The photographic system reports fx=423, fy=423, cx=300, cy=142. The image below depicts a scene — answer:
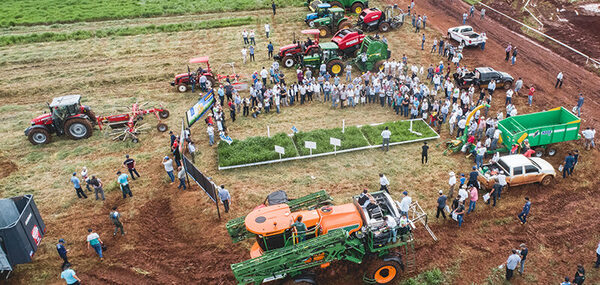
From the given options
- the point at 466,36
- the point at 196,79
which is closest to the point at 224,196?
the point at 196,79

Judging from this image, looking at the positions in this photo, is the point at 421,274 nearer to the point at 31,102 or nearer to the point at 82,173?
the point at 82,173

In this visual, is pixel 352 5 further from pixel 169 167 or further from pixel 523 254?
pixel 523 254

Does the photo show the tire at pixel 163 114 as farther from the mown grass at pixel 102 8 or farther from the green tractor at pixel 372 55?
the mown grass at pixel 102 8

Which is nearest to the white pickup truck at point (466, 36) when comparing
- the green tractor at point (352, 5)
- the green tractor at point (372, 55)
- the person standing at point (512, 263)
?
the green tractor at point (372, 55)

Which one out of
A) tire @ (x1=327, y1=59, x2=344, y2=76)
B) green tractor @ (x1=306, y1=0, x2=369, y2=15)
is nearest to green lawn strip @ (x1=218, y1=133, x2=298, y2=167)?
tire @ (x1=327, y1=59, x2=344, y2=76)

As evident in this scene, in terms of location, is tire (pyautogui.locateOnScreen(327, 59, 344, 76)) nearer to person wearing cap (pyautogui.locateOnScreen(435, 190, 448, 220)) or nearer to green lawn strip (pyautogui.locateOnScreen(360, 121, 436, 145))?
green lawn strip (pyautogui.locateOnScreen(360, 121, 436, 145))
